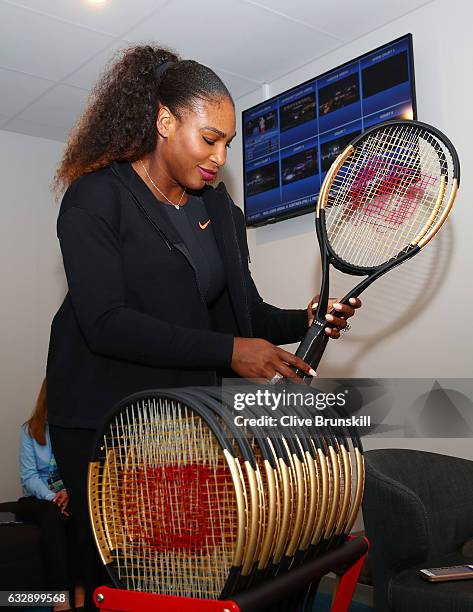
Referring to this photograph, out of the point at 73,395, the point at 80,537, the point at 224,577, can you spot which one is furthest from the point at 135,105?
the point at 224,577

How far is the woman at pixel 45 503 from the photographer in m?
3.62

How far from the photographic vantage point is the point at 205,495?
1096mm

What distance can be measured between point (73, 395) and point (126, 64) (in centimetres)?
78

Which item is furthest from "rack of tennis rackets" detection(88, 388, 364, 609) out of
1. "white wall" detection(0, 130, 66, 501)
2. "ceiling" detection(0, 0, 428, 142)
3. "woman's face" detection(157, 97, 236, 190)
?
"white wall" detection(0, 130, 66, 501)

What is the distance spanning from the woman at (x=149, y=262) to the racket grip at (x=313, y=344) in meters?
0.03

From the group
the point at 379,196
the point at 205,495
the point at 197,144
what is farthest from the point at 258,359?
the point at 379,196

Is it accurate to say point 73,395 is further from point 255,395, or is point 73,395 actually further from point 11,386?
point 11,386

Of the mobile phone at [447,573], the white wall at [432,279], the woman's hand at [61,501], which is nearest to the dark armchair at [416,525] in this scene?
the mobile phone at [447,573]

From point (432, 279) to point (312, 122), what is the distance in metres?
1.13

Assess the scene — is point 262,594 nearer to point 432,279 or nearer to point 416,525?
point 416,525

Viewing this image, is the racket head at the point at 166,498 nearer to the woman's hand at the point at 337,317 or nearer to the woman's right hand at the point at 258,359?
the woman's right hand at the point at 258,359

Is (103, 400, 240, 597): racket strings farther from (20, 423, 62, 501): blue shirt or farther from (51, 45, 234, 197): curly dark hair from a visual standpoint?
(20, 423, 62, 501): blue shirt

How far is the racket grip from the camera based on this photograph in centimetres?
156

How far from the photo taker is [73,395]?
1.37 metres
